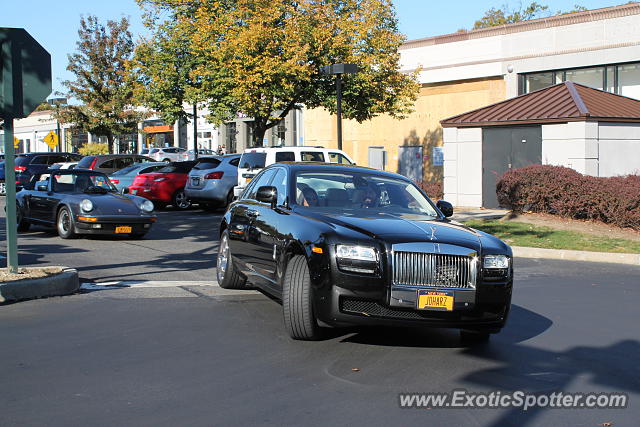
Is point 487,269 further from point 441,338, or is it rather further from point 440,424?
point 440,424

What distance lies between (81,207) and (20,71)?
600 centimetres

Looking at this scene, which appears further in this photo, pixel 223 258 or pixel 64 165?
pixel 64 165

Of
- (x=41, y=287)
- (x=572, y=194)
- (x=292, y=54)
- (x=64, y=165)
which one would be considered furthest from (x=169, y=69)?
(x=41, y=287)

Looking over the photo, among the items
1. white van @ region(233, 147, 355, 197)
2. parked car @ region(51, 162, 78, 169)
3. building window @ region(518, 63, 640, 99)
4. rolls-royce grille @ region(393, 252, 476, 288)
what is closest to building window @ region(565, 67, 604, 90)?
building window @ region(518, 63, 640, 99)

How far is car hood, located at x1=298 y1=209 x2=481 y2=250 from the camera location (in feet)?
21.7

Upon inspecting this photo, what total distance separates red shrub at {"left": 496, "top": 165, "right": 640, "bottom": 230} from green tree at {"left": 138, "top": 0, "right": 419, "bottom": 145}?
900 cm

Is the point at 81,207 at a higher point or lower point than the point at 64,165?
lower

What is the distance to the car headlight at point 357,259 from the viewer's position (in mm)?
6410

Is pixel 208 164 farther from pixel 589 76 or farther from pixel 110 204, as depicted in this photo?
pixel 589 76

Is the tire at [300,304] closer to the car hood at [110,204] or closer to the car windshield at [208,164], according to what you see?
the car hood at [110,204]

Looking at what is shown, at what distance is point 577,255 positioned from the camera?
14492mm

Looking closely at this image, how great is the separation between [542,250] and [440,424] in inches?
414

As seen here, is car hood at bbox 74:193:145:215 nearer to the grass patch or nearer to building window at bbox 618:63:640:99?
the grass patch

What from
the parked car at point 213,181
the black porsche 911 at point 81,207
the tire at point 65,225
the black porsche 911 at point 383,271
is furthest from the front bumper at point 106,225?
the black porsche 911 at point 383,271
